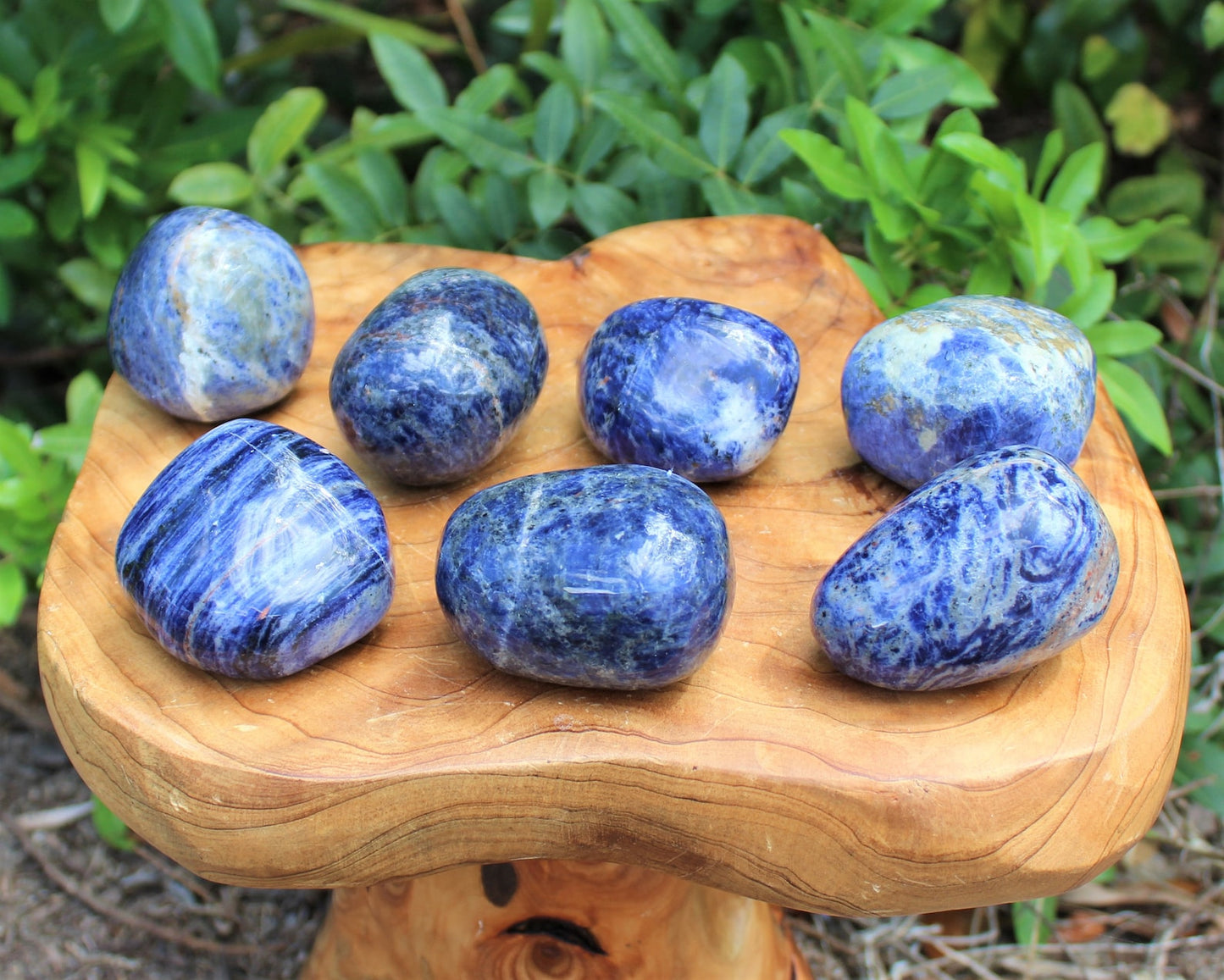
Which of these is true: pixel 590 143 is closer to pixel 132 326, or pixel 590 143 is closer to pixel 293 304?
pixel 293 304

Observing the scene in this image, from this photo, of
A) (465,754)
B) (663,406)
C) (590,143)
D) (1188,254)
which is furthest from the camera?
(1188,254)

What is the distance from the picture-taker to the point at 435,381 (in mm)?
1185

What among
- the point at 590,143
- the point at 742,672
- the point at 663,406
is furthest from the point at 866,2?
the point at 742,672

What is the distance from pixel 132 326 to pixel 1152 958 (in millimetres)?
1750

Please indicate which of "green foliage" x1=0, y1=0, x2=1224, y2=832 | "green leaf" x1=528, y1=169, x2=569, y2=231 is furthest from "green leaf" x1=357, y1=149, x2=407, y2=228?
"green leaf" x1=528, y1=169, x2=569, y2=231

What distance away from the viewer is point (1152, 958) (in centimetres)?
177

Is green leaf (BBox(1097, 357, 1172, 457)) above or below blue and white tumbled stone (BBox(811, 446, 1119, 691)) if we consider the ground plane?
below

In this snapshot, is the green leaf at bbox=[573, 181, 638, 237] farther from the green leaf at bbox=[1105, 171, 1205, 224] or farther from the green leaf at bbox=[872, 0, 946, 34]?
the green leaf at bbox=[1105, 171, 1205, 224]

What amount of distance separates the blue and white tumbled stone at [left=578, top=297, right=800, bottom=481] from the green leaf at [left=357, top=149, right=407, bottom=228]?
0.67m

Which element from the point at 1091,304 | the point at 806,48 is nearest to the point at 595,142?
the point at 806,48

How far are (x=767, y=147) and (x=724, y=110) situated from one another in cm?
8

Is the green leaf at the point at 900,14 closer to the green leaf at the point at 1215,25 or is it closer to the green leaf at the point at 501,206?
the green leaf at the point at 1215,25

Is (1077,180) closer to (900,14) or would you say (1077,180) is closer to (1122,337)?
(1122,337)

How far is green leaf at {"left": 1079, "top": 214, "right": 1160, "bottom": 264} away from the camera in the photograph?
1547 millimetres
